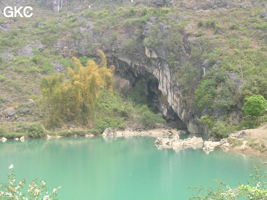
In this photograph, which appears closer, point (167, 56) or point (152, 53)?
point (167, 56)

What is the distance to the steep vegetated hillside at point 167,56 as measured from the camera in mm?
27312

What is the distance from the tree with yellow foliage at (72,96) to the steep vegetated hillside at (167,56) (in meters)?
2.15

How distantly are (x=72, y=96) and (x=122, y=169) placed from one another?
50.0 ft

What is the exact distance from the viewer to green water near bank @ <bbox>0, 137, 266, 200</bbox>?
42.4 ft

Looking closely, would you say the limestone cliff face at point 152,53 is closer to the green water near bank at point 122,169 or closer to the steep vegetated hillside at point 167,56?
the steep vegetated hillside at point 167,56

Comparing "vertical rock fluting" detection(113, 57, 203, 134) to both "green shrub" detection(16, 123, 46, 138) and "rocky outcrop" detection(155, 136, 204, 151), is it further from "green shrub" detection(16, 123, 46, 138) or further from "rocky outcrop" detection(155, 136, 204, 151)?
"green shrub" detection(16, 123, 46, 138)

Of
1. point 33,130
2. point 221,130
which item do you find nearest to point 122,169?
point 221,130

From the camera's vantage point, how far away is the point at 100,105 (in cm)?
3506

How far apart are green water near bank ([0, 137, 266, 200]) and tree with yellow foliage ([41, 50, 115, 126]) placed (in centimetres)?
654

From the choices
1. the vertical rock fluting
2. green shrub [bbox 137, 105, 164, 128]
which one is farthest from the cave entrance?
green shrub [bbox 137, 105, 164, 128]

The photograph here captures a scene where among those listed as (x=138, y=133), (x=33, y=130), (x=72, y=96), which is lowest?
(x=138, y=133)

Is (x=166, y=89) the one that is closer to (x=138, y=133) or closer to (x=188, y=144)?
(x=138, y=133)

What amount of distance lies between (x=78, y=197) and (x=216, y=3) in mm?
36613

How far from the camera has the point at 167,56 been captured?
34906 millimetres
